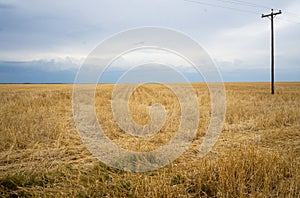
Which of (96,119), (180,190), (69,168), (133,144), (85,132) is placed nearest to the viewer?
(180,190)

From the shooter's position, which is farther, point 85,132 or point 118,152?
point 85,132

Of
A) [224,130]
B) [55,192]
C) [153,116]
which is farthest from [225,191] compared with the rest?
[153,116]

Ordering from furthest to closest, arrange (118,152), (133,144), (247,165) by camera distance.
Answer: (133,144)
(118,152)
(247,165)

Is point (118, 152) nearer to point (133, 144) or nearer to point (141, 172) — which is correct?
point (133, 144)

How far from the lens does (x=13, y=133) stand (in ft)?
23.5

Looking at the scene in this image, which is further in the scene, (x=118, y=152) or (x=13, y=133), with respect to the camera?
(x=13, y=133)

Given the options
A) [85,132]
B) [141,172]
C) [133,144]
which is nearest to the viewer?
Result: [141,172]

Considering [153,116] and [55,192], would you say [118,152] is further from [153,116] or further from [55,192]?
[153,116]

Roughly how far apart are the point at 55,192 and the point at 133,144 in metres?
3.09

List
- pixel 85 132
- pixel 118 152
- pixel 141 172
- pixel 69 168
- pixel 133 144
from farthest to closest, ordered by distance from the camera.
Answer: pixel 85 132
pixel 133 144
pixel 118 152
pixel 69 168
pixel 141 172

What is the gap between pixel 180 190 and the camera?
148 inches

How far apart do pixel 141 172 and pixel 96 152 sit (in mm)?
1989

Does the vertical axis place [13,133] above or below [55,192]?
above

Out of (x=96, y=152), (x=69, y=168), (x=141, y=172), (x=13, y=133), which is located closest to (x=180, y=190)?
(x=141, y=172)
